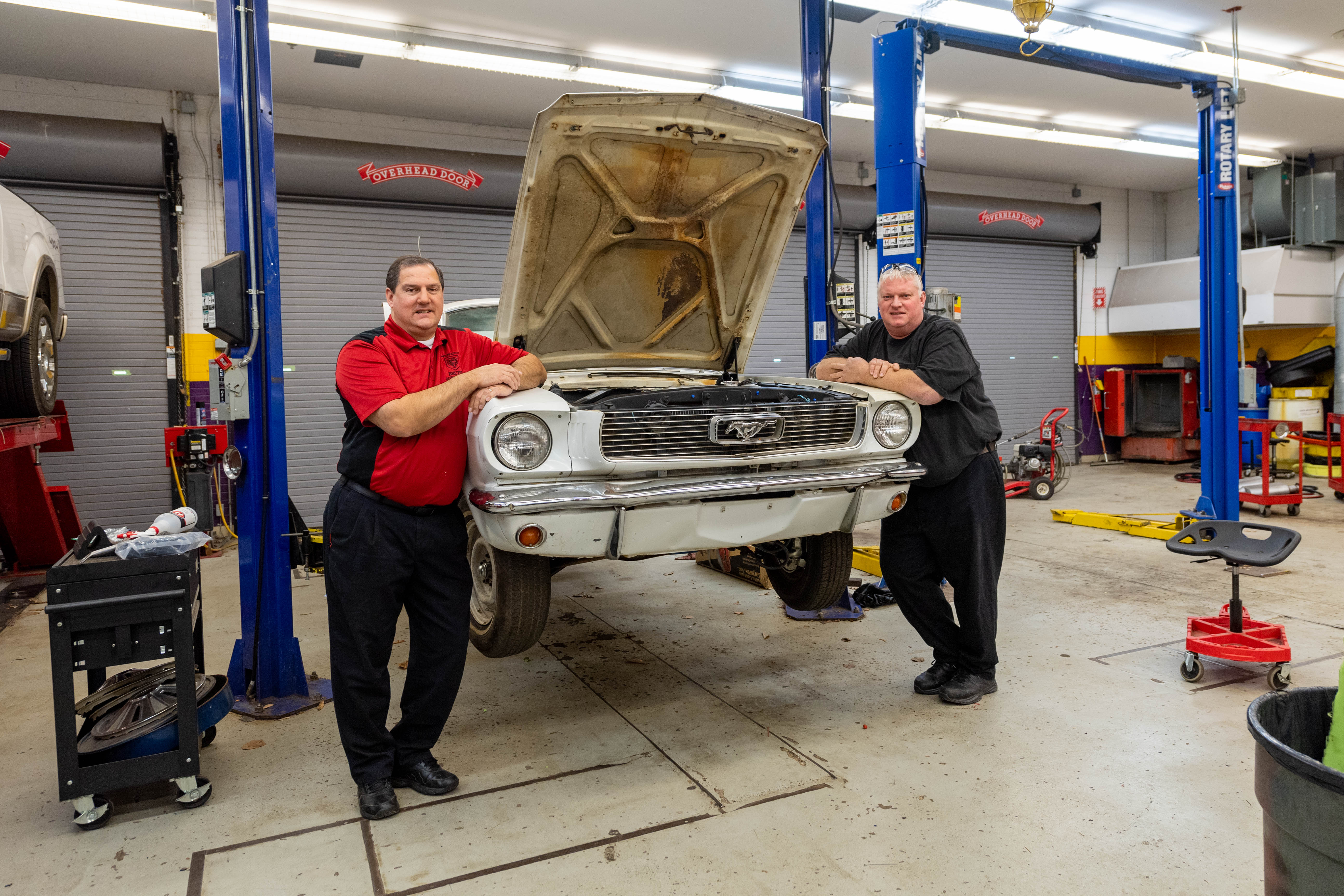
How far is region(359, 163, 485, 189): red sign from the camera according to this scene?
7441 millimetres

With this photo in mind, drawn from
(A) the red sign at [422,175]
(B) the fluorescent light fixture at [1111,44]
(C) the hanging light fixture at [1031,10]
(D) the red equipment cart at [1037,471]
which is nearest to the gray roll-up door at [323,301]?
(A) the red sign at [422,175]

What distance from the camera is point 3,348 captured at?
15.3 ft

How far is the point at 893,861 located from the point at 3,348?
5258 millimetres

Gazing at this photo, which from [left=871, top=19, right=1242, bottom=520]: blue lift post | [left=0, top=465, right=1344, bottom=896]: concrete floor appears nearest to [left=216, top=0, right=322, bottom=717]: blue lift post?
[left=0, top=465, right=1344, bottom=896]: concrete floor

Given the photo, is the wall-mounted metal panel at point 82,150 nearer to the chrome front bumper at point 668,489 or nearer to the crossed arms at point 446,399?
the crossed arms at point 446,399

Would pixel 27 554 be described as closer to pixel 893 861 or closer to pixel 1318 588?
pixel 893 861

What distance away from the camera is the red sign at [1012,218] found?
34.8ft

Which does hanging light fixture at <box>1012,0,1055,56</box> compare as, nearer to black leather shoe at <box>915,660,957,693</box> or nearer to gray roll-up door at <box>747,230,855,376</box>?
black leather shoe at <box>915,660,957,693</box>

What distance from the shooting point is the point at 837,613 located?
4273 millimetres

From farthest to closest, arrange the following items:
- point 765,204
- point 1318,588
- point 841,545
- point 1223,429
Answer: point 1223,429, point 1318,588, point 765,204, point 841,545

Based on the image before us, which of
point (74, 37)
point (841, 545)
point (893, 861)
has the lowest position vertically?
point (893, 861)

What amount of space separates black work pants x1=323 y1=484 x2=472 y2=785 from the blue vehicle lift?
2.39m

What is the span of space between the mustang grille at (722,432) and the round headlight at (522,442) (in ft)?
0.56

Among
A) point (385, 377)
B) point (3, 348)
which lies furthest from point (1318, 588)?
point (3, 348)
